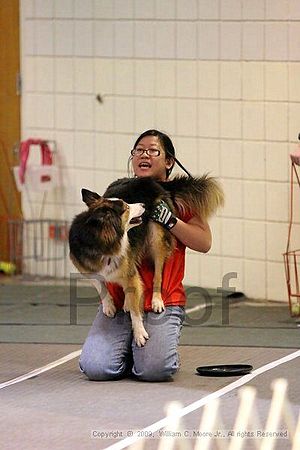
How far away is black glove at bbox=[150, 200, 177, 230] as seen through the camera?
523 centimetres

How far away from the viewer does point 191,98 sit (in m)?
7.18

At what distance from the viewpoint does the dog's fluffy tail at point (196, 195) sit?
5.39 meters

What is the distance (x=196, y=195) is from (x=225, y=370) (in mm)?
810

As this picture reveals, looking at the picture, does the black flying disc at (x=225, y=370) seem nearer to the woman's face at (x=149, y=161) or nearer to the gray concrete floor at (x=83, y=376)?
the gray concrete floor at (x=83, y=376)

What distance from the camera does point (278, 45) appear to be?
6770 mm

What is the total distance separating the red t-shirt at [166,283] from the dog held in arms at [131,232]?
0.05m

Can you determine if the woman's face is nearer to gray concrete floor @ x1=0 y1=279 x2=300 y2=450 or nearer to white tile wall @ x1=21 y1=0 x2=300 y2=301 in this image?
gray concrete floor @ x1=0 y1=279 x2=300 y2=450

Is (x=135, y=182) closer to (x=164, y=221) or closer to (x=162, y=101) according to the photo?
(x=164, y=221)

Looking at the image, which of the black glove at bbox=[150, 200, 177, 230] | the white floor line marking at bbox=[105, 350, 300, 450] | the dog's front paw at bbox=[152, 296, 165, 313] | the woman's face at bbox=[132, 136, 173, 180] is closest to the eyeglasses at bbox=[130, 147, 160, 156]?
the woman's face at bbox=[132, 136, 173, 180]

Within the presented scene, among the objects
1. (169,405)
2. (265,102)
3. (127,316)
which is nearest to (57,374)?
(127,316)

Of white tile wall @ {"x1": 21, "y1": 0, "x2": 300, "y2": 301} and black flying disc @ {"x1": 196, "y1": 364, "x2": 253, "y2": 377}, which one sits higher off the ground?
white tile wall @ {"x1": 21, "y1": 0, "x2": 300, "y2": 301}

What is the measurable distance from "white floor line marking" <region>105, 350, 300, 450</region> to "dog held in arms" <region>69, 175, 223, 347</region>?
1.42 ft

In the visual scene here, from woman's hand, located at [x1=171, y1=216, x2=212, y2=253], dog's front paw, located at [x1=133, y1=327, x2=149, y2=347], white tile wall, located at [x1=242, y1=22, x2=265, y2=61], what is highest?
white tile wall, located at [x1=242, y1=22, x2=265, y2=61]

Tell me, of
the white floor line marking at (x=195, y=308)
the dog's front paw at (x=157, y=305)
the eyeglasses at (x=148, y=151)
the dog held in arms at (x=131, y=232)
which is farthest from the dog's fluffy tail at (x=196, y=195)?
the white floor line marking at (x=195, y=308)
